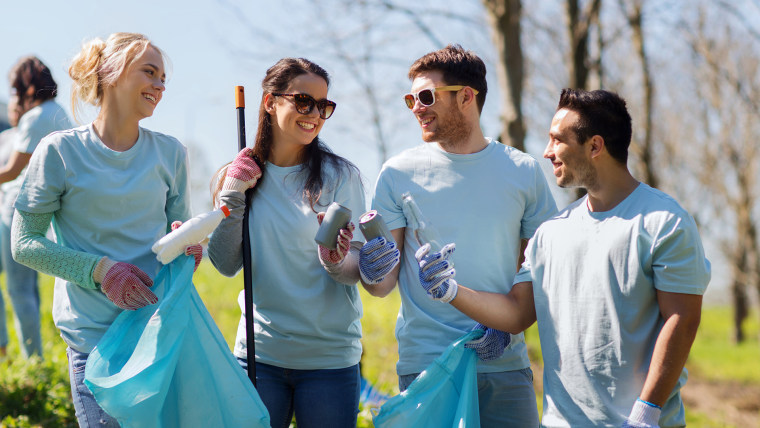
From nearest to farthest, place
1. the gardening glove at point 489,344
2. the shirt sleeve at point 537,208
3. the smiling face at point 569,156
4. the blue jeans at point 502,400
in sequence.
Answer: the smiling face at point 569,156, the gardening glove at point 489,344, the blue jeans at point 502,400, the shirt sleeve at point 537,208

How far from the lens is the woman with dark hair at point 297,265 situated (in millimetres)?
2910

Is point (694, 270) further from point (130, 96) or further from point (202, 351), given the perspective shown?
point (130, 96)

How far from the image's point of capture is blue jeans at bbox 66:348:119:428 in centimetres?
262

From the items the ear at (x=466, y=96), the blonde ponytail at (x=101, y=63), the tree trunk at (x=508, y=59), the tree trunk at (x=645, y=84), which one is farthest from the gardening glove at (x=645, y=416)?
the tree trunk at (x=645, y=84)

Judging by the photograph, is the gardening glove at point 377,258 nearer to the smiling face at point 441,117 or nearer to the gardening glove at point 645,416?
the smiling face at point 441,117

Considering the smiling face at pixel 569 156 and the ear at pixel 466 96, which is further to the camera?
the ear at pixel 466 96

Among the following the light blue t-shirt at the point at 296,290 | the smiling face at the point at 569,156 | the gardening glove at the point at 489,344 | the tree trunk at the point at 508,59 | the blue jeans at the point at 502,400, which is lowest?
the blue jeans at the point at 502,400

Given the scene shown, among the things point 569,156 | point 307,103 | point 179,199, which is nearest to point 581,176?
point 569,156

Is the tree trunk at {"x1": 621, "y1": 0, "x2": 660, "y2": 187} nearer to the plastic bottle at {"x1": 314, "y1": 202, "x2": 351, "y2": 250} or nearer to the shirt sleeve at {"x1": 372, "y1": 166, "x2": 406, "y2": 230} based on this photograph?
the shirt sleeve at {"x1": 372, "y1": 166, "x2": 406, "y2": 230}

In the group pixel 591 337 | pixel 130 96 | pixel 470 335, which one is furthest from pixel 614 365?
pixel 130 96

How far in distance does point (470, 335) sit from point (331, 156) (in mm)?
975

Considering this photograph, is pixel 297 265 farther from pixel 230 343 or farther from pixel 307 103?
pixel 230 343

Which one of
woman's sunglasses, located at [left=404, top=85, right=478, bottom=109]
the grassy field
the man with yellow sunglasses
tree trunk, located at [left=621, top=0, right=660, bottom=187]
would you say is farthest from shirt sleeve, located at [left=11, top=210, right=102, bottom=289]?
tree trunk, located at [left=621, top=0, right=660, bottom=187]

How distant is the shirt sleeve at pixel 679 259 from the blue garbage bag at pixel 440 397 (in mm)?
836
